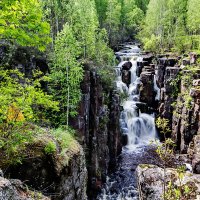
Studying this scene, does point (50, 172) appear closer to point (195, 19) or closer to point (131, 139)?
point (131, 139)

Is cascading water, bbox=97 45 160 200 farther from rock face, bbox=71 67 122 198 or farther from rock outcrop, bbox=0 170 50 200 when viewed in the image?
rock outcrop, bbox=0 170 50 200

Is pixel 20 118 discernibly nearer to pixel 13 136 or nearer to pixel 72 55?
pixel 13 136

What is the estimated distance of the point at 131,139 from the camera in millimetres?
36500

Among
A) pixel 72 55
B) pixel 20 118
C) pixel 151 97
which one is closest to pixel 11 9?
pixel 20 118

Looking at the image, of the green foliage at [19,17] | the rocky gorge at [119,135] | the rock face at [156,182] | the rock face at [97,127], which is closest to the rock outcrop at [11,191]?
the rocky gorge at [119,135]

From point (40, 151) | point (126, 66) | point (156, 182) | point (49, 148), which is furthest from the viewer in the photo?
point (126, 66)

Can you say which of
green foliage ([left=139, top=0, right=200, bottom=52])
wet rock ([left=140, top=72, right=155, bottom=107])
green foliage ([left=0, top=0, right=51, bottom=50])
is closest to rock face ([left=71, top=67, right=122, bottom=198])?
wet rock ([left=140, top=72, right=155, bottom=107])

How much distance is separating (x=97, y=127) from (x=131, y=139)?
10.5 m

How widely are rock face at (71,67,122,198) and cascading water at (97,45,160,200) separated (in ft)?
4.44

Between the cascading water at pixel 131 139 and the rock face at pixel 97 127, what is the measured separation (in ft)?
4.44

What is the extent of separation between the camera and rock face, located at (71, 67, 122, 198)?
25.4m

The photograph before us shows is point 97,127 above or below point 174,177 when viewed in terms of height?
below

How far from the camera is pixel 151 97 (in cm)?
4059

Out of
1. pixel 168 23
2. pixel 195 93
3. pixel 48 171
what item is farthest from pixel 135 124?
pixel 48 171
